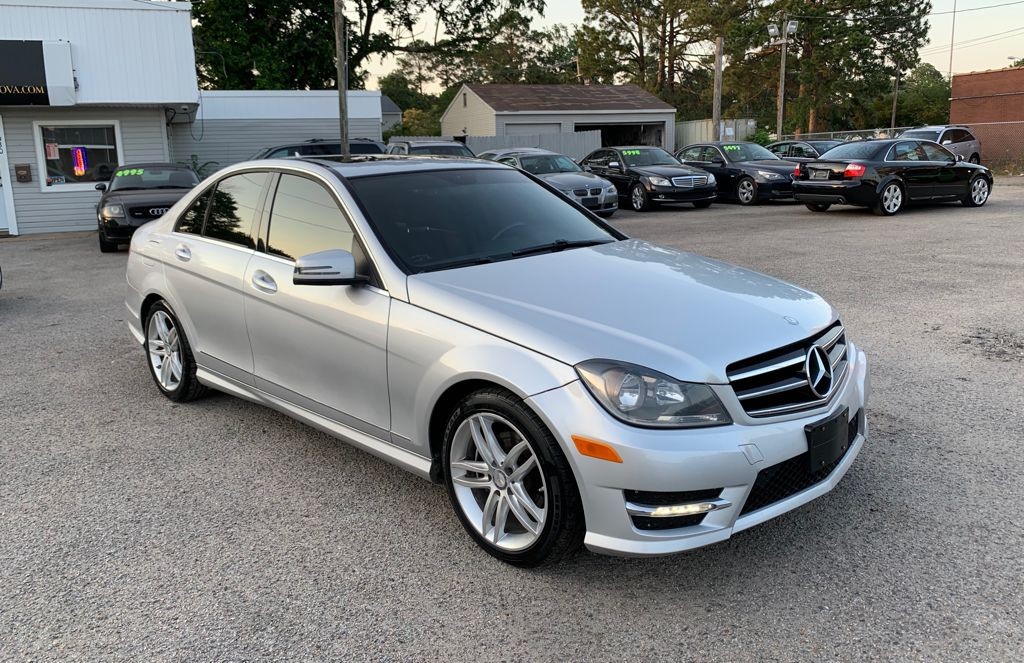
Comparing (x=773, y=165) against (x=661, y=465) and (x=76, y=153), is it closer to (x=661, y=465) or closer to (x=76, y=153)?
(x=76, y=153)

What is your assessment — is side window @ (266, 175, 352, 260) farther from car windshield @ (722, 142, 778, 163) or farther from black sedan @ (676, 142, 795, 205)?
car windshield @ (722, 142, 778, 163)

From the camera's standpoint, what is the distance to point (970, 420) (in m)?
4.74

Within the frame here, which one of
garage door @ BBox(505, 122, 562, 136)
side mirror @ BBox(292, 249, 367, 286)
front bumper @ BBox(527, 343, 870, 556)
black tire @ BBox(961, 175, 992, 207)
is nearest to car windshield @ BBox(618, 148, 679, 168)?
black tire @ BBox(961, 175, 992, 207)

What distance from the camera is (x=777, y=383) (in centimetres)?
312

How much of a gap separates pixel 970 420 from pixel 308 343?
3.68 meters

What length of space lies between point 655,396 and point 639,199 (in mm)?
16829

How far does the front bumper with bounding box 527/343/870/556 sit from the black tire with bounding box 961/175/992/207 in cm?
1621

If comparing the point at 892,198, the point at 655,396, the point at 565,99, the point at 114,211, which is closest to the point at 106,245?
the point at 114,211

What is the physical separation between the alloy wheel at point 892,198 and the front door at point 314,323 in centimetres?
1375

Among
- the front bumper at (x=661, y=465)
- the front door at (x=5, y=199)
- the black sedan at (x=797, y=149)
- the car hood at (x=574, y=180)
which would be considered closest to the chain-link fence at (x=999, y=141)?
the black sedan at (x=797, y=149)

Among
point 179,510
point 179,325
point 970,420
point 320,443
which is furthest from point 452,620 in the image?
point 970,420

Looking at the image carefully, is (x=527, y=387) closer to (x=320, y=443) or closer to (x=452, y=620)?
(x=452, y=620)

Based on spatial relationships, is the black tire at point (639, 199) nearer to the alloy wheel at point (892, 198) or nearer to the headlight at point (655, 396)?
the alloy wheel at point (892, 198)

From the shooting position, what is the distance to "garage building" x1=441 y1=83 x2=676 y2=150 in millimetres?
40562
